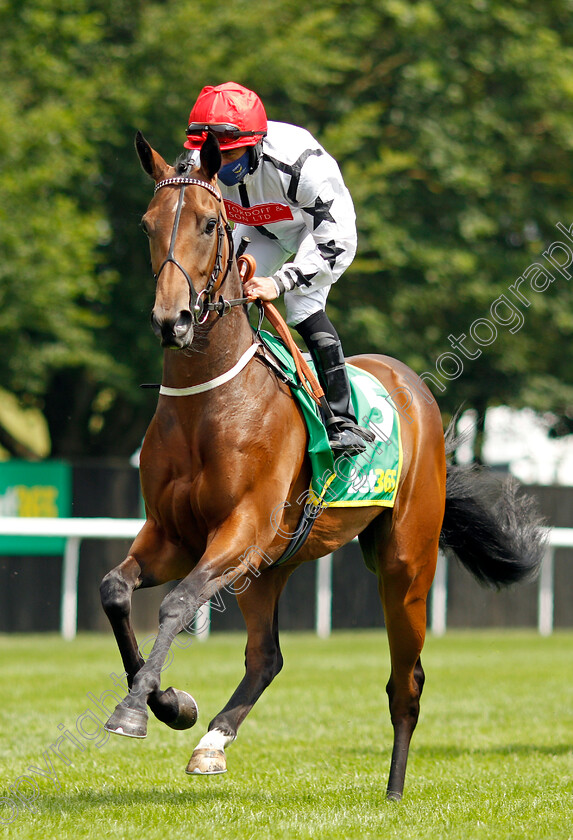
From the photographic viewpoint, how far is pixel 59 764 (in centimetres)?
567

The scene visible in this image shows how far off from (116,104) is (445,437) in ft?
31.6

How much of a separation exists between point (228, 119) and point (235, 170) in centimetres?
22

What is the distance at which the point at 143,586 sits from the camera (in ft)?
14.0

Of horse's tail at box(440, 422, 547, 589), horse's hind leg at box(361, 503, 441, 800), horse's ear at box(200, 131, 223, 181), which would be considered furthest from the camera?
horse's tail at box(440, 422, 547, 589)

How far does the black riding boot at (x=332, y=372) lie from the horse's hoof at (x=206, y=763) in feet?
4.33

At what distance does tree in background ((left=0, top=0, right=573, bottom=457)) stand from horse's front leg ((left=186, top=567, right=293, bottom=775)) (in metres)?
8.59

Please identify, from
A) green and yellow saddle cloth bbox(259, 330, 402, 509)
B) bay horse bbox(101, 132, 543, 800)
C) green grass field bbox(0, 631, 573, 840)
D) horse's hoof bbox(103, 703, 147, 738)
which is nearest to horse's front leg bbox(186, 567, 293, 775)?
bay horse bbox(101, 132, 543, 800)

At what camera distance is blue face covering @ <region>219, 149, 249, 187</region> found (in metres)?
4.47

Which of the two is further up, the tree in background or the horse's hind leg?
the tree in background

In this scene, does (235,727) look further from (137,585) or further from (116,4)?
(116,4)

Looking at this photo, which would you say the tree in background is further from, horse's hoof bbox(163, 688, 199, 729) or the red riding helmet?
horse's hoof bbox(163, 688, 199, 729)

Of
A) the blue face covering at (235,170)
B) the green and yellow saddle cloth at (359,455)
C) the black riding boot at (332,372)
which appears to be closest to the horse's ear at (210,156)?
the blue face covering at (235,170)

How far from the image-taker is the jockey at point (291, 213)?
4.40 metres

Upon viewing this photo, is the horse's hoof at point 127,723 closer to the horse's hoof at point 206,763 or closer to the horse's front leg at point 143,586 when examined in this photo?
the horse's front leg at point 143,586
